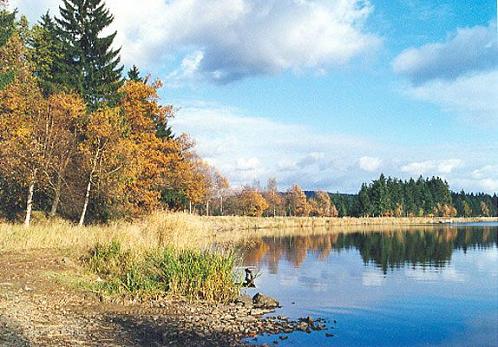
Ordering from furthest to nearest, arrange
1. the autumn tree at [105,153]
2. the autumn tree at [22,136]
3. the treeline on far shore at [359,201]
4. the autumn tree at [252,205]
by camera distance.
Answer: the treeline on far shore at [359,201] < the autumn tree at [252,205] < the autumn tree at [105,153] < the autumn tree at [22,136]

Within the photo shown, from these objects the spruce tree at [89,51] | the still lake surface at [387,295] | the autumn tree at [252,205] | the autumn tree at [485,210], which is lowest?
the still lake surface at [387,295]

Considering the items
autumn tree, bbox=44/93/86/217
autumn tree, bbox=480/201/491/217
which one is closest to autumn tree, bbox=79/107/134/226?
autumn tree, bbox=44/93/86/217

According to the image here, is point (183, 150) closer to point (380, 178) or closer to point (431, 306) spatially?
Answer: point (431, 306)

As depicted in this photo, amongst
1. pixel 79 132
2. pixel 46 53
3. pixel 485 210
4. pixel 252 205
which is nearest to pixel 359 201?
pixel 252 205

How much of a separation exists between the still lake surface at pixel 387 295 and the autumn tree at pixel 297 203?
76228 millimetres

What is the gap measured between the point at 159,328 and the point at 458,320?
904 centimetres

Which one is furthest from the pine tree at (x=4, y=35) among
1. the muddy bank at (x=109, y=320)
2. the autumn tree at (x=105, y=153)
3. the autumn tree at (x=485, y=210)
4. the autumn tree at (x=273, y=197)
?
the autumn tree at (x=485, y=210)

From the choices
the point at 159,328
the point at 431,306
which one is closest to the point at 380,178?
the point at 431,306

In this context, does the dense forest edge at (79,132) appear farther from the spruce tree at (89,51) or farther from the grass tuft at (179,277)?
the grass tuft at (179,277)

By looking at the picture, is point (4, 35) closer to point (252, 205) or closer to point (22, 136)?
point (22, 136)

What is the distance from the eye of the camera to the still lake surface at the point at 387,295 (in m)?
12.3

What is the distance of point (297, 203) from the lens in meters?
109

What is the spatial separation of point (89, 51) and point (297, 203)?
250 ft

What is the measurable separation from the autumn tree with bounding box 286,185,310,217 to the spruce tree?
74747 mm
